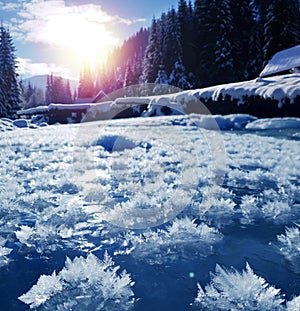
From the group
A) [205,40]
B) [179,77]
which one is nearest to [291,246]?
[205,40]

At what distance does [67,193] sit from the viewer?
3059 mm

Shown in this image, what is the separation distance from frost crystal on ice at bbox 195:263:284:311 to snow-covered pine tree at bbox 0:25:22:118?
3387 centimetres

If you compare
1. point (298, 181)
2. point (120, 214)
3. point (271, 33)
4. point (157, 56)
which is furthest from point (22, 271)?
point (157, 56)

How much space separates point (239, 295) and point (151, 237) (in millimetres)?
782

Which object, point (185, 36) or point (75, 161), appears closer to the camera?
point (75, 161)

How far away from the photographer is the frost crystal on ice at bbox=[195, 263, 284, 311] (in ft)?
4.00

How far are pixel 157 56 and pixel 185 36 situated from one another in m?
4.79

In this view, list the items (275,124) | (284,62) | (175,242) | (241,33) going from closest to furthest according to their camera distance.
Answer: (175,242) < (275,124) < (284,62) < (241,33)

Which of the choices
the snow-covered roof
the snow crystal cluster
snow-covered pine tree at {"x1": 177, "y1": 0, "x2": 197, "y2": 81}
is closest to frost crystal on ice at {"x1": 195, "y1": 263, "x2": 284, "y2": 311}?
the snow crystal cluster

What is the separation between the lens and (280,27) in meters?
22.7

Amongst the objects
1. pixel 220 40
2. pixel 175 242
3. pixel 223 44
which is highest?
pixel 220 40

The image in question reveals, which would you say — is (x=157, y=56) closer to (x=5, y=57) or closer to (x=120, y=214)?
(x=5, y=57)

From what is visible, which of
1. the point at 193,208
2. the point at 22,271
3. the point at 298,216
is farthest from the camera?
the point at 193,208

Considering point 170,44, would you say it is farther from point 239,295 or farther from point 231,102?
point 239,295
